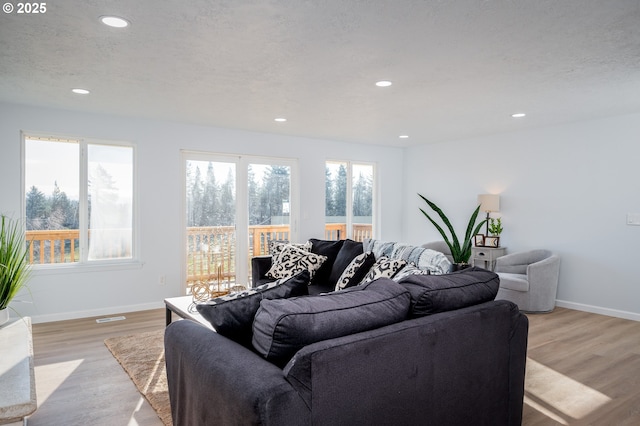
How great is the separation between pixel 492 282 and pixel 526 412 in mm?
1019

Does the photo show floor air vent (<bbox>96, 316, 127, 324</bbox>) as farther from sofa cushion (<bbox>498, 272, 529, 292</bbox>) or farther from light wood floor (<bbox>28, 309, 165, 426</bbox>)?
sofa cushion (<bbox>498, 272, 529, 292</bbox>)

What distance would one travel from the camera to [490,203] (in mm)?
5840

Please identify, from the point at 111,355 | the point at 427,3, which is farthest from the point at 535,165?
the point at 111,355

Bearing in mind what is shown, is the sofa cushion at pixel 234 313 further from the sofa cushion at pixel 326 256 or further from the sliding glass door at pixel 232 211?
the sliding glass door at pixel 232 211

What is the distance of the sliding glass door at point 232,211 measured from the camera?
216 inches

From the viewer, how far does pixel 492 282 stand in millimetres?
2205

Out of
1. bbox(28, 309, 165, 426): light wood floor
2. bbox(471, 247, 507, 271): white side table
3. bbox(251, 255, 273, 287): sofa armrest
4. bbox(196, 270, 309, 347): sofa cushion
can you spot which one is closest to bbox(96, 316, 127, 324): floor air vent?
bbox(28, 309, 165, 426): light wood floor

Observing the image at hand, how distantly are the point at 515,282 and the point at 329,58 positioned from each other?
11.9 ft

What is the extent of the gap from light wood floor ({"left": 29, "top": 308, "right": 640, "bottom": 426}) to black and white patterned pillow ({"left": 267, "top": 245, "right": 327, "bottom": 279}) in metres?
1.33

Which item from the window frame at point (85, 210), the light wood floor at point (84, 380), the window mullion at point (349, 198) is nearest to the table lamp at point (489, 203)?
the window mullion at point (349, 198)

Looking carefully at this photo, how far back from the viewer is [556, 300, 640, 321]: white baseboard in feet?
15.5

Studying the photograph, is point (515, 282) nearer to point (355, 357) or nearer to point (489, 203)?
point (489, 203)

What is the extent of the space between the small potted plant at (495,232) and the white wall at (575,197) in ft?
0.37

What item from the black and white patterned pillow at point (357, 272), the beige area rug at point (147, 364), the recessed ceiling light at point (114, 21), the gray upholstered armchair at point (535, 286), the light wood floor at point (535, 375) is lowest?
the light wood floor at point (535, 375)
